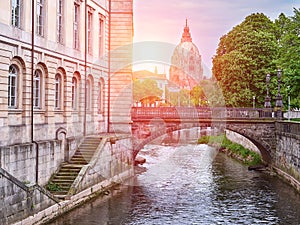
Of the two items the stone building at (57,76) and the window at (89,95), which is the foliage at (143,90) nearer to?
the stone building at (57,76)

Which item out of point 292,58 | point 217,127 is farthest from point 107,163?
point 292,58

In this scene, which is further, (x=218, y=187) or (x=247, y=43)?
(x=247, y=43)

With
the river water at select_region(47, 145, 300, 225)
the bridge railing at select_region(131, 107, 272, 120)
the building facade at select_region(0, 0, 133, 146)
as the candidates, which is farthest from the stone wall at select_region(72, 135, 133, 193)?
the bridge railing at select_region(131, 107, 272, 120)

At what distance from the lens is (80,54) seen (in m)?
27.4

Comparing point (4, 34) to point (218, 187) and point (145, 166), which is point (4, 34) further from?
point (145, 166)

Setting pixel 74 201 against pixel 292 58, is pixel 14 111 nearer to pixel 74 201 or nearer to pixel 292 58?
pixel 74 201

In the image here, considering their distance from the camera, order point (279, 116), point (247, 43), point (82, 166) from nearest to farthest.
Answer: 1. point (82, 166)
2. point (279, 116)
3. point (247, 43)

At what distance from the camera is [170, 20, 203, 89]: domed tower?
4678 inches

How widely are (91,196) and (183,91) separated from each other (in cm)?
8483

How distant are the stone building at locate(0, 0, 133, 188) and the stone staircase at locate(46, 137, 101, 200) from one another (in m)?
0.43

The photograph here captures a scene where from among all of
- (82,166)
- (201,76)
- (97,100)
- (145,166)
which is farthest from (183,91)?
(82,166)

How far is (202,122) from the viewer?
34.3m

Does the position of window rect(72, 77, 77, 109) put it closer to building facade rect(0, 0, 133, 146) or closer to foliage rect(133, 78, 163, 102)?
building facade rect(0, 0, 133, 146)

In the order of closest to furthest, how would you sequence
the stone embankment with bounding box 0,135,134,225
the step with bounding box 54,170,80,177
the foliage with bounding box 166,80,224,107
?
the stone embankment with bounding box 0,135,134,225 < the step with bounding box 54,170,80,177 < the foliage with bounding box 166,80,224,107
